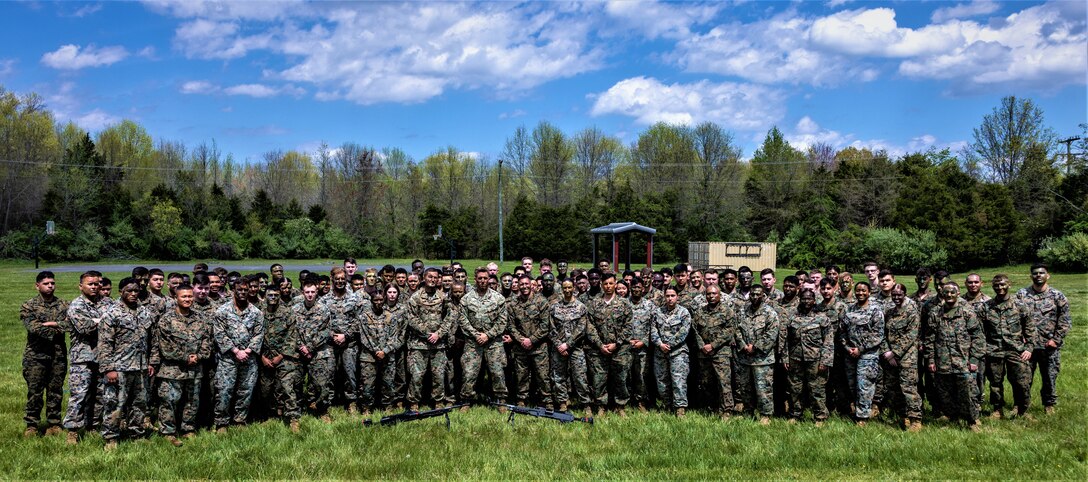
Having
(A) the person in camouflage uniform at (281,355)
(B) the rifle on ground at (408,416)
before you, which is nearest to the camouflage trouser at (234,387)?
(A) the person in camouflage uniform at (281,355)

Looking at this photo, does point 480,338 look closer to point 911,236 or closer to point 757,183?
point 911,236

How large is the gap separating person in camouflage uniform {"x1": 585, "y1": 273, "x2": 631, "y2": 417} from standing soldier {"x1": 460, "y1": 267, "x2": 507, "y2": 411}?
3.93ft

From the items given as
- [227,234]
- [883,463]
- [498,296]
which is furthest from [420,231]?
[883,463]

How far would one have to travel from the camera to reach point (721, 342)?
28.8 feet

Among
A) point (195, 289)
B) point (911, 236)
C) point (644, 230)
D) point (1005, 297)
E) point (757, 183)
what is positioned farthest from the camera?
point (757, 183)

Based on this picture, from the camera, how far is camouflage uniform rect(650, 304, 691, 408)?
29.1 ft

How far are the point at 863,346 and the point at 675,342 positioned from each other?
89.1 inches

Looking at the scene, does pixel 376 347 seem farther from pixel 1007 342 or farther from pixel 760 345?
pixel 1007 342

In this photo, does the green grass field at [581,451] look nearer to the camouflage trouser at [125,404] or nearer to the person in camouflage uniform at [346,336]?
the camouflage trouser at [125,404]

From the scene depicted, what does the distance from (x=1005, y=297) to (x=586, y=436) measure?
5767mm

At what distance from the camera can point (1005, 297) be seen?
29.0ft

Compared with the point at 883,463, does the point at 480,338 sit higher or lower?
higher

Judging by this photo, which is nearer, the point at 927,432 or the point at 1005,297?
the point at 927,432

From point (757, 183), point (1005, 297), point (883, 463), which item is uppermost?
point (757, 183)
